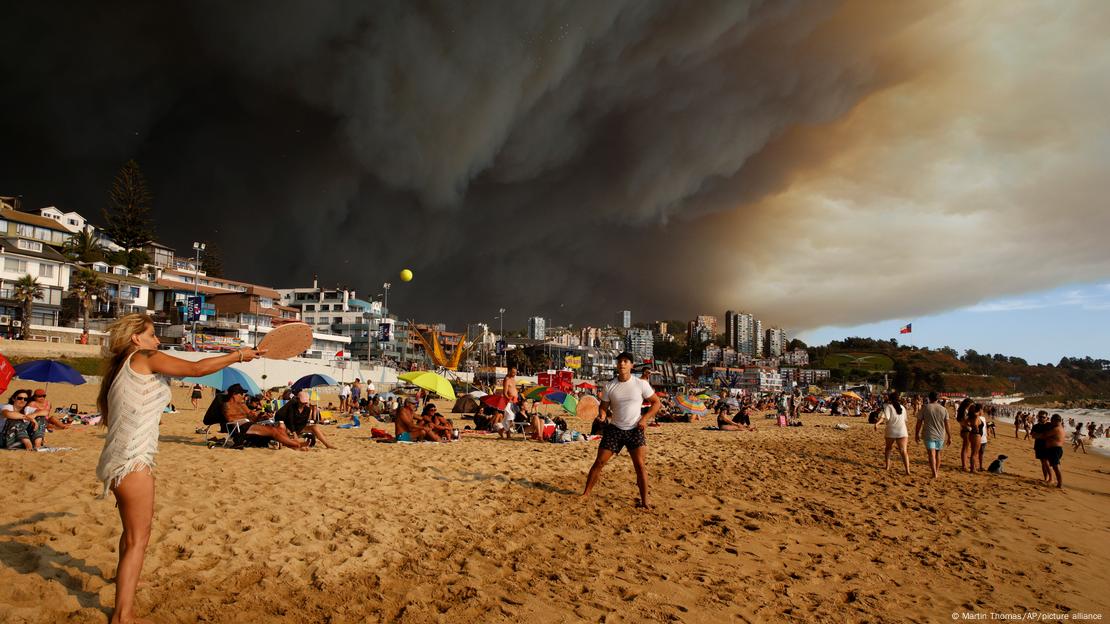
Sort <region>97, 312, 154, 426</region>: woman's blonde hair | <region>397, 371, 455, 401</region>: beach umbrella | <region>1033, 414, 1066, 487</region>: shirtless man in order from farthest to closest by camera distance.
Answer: <region>397, 371, 455, 401</region>: beach umbrella < <region>1033, 414, 1066, 487</region>: shirtless man < <region>97, 312, 154, 426</region>: woman's blonde hair

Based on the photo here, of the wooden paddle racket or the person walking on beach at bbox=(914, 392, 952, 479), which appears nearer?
the wooden paddle racket

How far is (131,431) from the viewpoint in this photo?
2.97m

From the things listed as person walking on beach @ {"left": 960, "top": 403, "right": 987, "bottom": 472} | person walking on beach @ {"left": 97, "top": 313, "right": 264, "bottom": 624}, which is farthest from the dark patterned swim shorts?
person walking on beach @ {"left": 960, "top": 403, "right": 987, "bottom": 472}

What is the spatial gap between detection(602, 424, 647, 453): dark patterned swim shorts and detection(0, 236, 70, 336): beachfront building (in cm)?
5641

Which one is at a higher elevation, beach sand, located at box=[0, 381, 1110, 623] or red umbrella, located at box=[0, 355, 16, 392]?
red umbrella, located at box=[0, 355, 16, 392]

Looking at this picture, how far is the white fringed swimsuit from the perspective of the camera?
9.53 feet

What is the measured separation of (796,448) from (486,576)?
12367 mm

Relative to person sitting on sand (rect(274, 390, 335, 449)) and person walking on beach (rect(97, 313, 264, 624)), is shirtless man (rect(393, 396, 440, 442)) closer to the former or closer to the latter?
person sitting on sand (rect(274, 390, 335, 449))

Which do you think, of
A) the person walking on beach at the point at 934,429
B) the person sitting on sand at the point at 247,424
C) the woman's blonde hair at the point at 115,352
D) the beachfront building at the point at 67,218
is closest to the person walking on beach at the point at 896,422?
the person walking on beach at the point at 934,429

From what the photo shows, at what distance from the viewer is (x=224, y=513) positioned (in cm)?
528

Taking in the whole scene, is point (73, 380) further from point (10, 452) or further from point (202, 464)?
point (202, 464)

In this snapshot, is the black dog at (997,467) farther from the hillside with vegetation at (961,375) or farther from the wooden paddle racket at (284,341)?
the hillside with vegetation at (961,375)

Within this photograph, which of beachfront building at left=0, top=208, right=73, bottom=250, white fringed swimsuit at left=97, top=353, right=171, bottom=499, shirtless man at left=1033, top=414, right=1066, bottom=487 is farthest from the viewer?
beachfront building at left=0, top=208, right=73, bottom=250

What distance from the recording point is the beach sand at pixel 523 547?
362 cm
